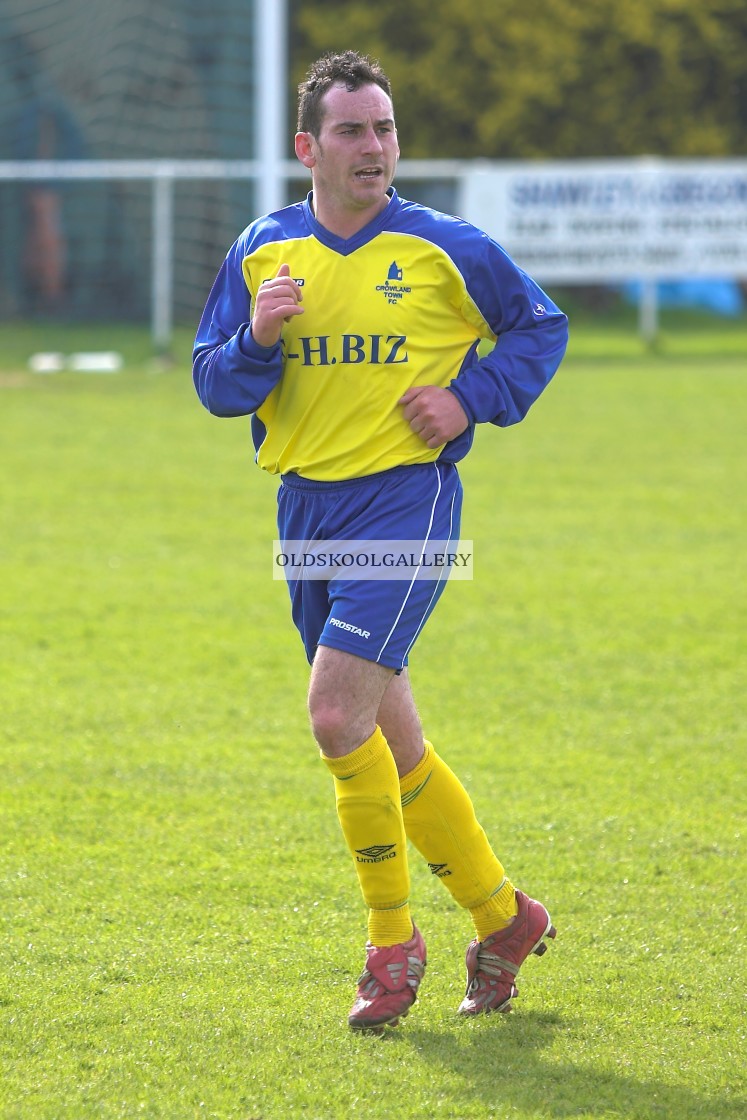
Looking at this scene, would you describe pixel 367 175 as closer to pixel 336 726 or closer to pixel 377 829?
pixel 336 726

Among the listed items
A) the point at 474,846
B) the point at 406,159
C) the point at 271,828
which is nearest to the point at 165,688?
the point at 271,828

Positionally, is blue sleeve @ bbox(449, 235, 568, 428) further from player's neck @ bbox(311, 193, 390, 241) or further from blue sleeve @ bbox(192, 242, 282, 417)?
blue sleeve @ bbox(192, 242, 282, 417)

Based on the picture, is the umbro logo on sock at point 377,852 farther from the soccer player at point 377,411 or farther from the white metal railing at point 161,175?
the white metal railing at point 161,175

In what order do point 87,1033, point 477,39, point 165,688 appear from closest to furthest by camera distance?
point 87,1033
point 165,688
point 477,39

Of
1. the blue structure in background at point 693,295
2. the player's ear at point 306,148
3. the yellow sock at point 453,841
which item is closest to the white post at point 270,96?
the blue structure in background at point 693,295

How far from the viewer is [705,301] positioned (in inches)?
953

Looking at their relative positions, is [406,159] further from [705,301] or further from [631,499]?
[631,499]

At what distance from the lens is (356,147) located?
346 centimetres

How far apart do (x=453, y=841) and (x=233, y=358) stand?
1.23 metres

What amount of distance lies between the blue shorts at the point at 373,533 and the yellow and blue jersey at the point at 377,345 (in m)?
0.04

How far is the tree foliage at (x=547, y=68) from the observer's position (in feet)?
77.7

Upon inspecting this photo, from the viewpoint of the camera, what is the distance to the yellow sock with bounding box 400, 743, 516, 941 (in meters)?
3.65

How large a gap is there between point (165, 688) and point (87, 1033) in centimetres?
285

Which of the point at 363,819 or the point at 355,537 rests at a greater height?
the point at 355,537
